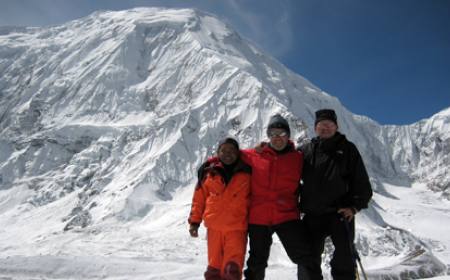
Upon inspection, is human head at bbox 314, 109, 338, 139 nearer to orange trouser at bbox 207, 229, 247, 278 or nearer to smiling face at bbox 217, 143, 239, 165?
smiling face at bbox 217, 143, 239, 165

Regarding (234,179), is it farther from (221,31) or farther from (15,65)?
(15,65)

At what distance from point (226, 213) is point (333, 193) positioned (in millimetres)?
1276

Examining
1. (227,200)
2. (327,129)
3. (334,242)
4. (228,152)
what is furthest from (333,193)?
(228,152)

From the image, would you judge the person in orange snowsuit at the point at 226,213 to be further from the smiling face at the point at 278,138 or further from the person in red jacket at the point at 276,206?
the smiling face at the point at 278,138

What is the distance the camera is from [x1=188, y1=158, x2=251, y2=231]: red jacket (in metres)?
5.26

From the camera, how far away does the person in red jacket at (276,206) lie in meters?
5.06

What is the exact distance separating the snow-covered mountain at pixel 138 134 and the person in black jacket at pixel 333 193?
27.3 ft

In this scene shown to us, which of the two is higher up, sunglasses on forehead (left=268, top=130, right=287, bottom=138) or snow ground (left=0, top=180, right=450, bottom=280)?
sunglasses on forehead (left=268, top=130, right=287, bottom=138)

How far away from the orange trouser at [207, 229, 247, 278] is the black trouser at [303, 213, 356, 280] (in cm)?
81

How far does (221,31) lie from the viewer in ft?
331

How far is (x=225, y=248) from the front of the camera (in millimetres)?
5258

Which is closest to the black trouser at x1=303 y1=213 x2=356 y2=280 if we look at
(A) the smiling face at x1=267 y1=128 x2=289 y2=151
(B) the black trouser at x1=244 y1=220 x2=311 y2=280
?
(B) the black trouser at x1=244 y1=220 x2=311 y2=280

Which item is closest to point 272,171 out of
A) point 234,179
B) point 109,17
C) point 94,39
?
point 234,179

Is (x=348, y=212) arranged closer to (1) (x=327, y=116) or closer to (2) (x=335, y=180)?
(2) (x=335, y=180)
